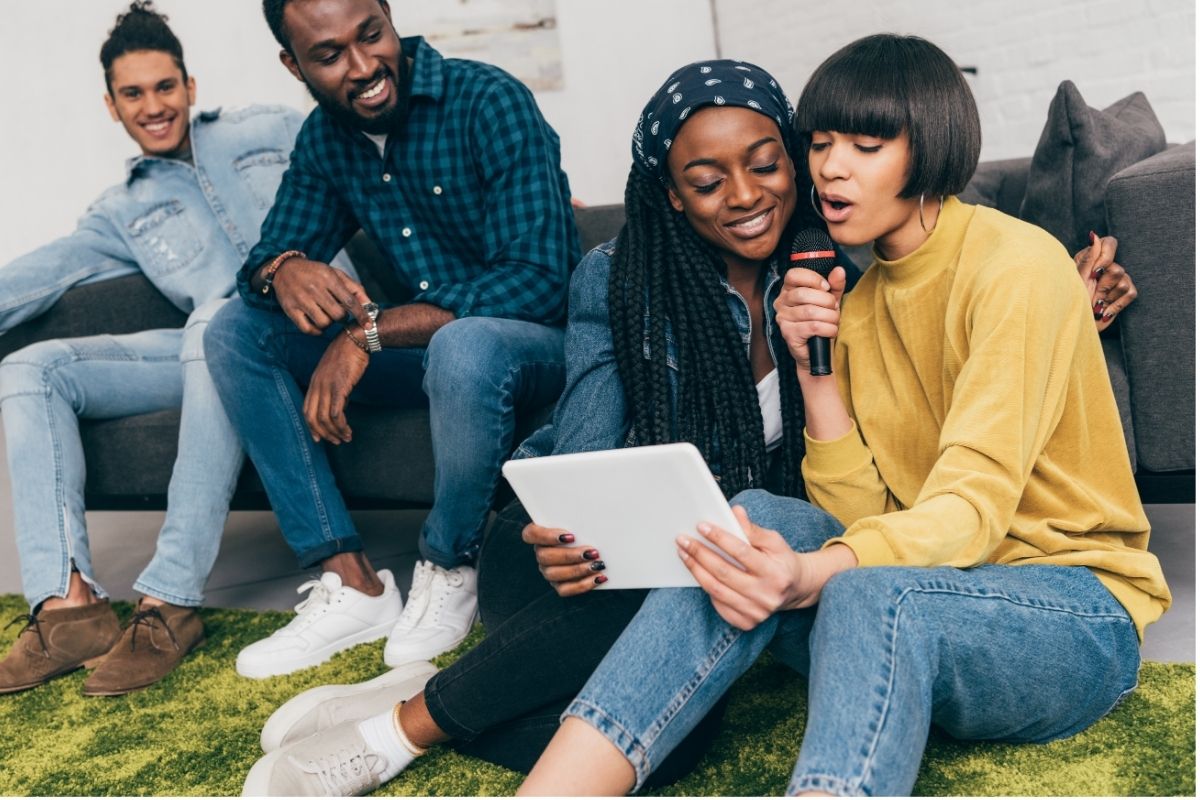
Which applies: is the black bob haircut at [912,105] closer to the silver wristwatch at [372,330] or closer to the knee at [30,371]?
the silver wristwatch at [372,330]

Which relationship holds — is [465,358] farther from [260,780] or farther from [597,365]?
[260,780]

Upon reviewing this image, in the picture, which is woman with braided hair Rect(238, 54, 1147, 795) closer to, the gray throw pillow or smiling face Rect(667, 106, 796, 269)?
smiling face Rect(667, 106, 796, 269)

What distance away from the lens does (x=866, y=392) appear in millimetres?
1459

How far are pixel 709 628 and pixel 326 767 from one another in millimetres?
538

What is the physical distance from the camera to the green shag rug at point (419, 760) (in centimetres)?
133

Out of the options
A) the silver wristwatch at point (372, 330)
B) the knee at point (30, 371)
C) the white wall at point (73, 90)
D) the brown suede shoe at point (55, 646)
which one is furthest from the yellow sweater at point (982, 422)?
the white wall at point (73, 90)

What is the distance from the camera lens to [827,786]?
40.6 inches

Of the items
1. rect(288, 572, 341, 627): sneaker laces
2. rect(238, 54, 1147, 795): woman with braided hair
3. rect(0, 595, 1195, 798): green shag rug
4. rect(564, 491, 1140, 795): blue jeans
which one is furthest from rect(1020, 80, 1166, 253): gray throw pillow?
rect(288, 572, 341, 627): sneaker laces

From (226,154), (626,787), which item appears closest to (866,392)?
(626,787)

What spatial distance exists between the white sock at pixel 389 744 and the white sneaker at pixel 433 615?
49cm

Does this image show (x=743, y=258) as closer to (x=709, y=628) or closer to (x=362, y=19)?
(x=709, y=628)

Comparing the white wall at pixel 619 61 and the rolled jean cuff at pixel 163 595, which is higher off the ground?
the white wall at pixel 619 61

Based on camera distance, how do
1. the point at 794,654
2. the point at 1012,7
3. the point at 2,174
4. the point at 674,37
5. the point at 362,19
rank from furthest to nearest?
the point at 2,174, the point at 674,37, the point at 1012,7, the point at 362,19, the point at 794,654

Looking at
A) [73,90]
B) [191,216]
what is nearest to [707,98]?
[191,216]
